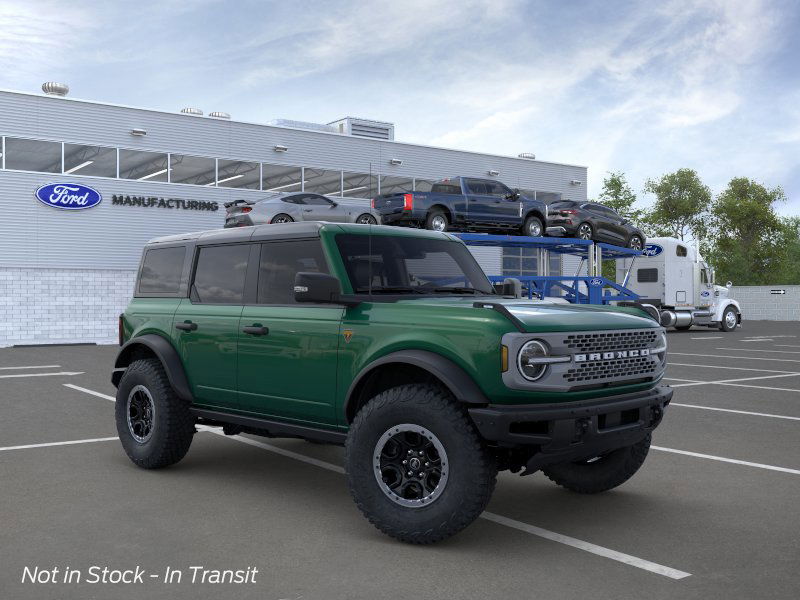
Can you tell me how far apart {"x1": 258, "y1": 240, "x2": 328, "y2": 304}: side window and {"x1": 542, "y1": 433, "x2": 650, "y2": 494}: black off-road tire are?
7.30 ft

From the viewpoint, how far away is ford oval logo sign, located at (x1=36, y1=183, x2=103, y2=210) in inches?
1058

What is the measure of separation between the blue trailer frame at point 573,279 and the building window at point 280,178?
11.1 metres

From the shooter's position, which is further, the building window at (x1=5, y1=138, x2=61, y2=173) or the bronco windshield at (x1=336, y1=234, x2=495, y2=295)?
the building window at (x1=5, y1=138, x2=61, y2=173)

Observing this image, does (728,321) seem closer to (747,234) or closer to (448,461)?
(448,461)

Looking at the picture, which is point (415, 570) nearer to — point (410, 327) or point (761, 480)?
point (410, 327)

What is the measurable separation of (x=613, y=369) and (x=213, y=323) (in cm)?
307

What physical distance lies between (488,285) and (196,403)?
2.51 metres

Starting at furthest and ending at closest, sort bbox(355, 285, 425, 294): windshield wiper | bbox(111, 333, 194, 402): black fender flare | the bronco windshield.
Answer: bbox(111, 333, 194, 402): black fender flare < the bronco windshield < bbox(355, 285, 425, 294): windshield wiper

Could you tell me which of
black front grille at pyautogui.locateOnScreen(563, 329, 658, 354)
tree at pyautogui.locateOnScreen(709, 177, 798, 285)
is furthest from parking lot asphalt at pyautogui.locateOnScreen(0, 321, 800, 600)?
tree at pyautogui.locateOnScreen(709, 177, 798, 285)

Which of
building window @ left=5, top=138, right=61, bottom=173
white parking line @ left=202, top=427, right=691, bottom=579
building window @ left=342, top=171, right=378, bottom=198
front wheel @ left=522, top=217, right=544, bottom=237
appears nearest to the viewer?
white parking line @ left=202, top=427, right=691, bottom=579

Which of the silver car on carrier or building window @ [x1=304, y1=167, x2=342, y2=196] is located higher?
building window @ [x1=304, y1=167, x2=342, y2=196]

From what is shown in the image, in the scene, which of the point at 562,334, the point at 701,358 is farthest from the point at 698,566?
the point at 701,358

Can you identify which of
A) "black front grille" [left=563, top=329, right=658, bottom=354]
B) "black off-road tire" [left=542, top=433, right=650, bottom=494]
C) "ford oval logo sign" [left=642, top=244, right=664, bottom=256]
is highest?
"ford oval logo sign" [left=642, top=244, right=664, bottom=256]

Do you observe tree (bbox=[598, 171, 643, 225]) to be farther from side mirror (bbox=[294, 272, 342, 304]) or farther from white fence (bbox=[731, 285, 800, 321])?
side mirror (bbox=[294, 272, 342, 304])
